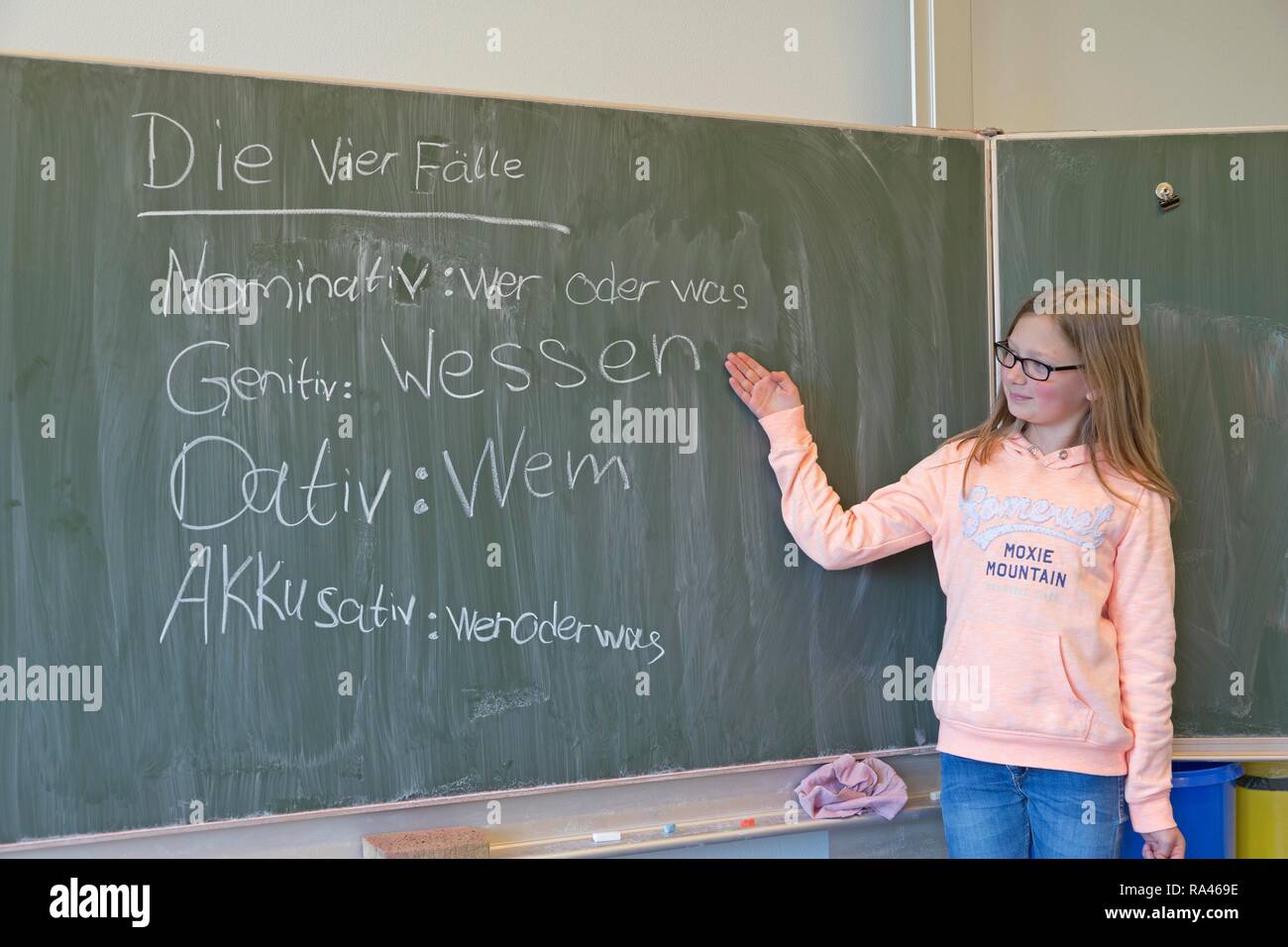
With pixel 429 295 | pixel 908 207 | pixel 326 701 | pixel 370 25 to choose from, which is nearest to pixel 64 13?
pixel 370 25

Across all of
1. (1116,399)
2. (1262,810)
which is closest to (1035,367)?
(1116,399)

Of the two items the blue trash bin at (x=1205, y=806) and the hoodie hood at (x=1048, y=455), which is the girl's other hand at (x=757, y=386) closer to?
the hoodie hood at (x=1048, y=455)

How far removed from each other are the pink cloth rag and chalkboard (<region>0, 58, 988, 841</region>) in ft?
0.19

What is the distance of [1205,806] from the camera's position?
2537 millimetres

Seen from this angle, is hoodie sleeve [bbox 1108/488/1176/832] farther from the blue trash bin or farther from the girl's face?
the blue trash bin

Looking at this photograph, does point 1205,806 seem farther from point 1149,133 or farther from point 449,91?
point 449,91

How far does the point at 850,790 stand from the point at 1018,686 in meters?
0.45

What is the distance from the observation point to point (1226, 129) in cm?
248

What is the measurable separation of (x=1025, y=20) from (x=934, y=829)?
2176 millimetres

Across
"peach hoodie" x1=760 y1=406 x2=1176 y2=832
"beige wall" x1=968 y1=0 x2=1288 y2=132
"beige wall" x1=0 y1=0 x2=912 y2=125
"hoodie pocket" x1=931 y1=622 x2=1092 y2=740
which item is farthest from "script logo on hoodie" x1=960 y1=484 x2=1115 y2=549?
"beige wall" x1=968 y1=0 x2=1288 y2=132

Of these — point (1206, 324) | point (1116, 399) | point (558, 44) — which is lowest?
point (1116, 399)

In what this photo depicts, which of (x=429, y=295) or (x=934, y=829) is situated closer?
(x=429, y=295)

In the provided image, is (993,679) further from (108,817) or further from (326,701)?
(108,817)

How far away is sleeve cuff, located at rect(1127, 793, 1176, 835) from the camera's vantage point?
2.09 metres
